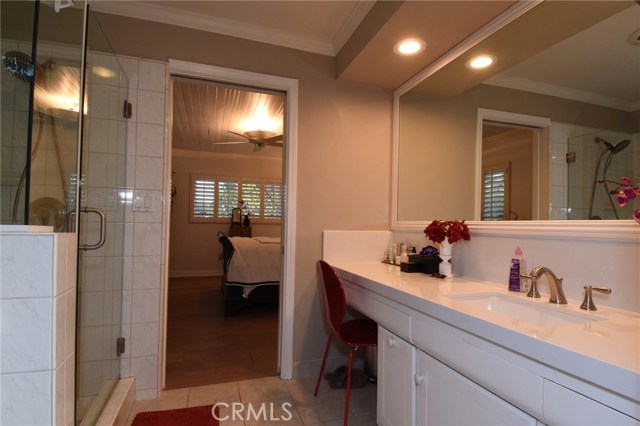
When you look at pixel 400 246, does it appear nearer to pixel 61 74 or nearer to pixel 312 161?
pixel 312 161

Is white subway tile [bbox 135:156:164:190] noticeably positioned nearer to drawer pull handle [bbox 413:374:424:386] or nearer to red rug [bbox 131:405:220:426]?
red rug [bbox 131:405:220:426]

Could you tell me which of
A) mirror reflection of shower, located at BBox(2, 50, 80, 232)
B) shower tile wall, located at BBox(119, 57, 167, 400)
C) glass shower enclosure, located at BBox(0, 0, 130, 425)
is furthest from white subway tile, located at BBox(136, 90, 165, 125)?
mirror reflection of shower, located at BBox(2, 50, 80, 232)

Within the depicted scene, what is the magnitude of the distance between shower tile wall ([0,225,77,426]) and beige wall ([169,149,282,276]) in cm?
547

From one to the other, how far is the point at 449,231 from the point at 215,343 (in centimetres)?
231

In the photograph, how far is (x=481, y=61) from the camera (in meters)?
1.83

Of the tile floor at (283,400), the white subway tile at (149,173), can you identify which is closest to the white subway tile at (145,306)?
the tile floor at (283,400)

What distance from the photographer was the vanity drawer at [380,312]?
141cm

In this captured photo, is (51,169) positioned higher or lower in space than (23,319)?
higher

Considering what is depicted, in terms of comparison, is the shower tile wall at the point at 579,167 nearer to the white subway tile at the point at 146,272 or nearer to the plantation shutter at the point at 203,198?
the white subway tile at the point at 146,272

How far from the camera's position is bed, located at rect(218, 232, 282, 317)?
378 centimetres

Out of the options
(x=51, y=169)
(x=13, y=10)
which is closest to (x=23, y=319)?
(x=51, y=169)

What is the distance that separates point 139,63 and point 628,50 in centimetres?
245

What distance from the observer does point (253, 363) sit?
253cm

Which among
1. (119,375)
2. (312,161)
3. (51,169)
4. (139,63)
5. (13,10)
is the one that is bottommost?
(119,375)
